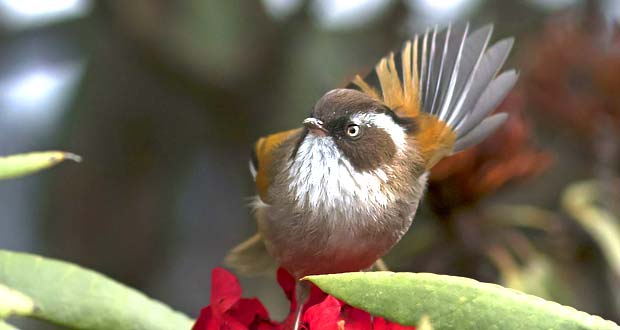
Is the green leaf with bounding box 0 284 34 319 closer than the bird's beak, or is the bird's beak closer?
the green leaf with bounding box 0 284 34 319

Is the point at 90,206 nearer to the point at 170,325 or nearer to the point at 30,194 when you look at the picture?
the point at 30,194

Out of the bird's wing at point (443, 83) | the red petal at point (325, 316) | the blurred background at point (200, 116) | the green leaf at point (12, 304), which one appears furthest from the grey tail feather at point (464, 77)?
the blurred background at point (200, 116)

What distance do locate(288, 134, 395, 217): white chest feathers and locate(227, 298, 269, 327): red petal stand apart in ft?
0.54

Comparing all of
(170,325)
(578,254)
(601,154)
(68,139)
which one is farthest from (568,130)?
(170,325)

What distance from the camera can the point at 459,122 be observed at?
115 centimetres

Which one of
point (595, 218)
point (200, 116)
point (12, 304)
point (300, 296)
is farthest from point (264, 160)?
point (200, 116)

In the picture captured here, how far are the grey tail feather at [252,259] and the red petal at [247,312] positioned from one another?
309 millimetres

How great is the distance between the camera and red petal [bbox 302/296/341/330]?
2.64ft

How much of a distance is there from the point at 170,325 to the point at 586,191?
134cm

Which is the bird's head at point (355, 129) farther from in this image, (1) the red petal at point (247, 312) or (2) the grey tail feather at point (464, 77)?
(1) the red petal at point (247, 312)

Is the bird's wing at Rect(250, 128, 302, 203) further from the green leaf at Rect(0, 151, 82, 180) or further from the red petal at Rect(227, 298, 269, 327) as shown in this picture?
the green leaf at Rect(0, 151, 82, 180)

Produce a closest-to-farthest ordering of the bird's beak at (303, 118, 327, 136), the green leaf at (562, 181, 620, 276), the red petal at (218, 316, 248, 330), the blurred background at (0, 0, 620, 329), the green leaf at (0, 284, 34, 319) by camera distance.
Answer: the green leaf at (0, 284, 34, 319) < the red petal at (218, 316, 248, 330) < the bird's beak at (303, 118, 327, 136) < the green leaf at (562, 181, 620, 276) < the blurred background at (0, 0, 620, 329)

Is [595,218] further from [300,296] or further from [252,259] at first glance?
[300,296]

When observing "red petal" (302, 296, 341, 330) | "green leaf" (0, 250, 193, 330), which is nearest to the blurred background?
"green leaf" (0, 250, 193, 330)
